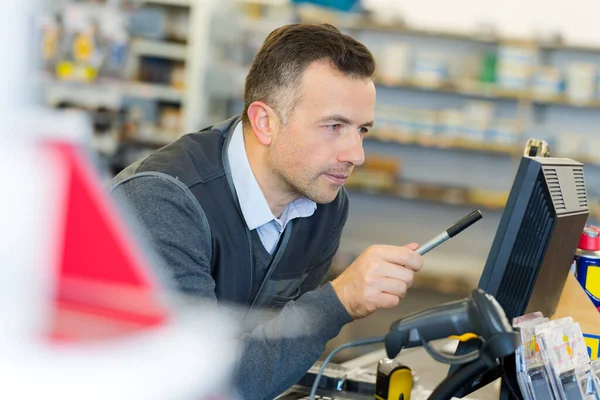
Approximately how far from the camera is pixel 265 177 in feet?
6.13

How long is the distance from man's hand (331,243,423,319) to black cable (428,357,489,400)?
0.26 m

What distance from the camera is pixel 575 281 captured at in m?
1.50

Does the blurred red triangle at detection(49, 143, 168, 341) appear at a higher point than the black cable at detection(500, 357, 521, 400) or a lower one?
higher

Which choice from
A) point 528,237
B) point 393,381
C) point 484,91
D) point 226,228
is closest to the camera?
point 528,237

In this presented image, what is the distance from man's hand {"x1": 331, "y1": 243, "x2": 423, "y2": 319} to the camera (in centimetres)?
136

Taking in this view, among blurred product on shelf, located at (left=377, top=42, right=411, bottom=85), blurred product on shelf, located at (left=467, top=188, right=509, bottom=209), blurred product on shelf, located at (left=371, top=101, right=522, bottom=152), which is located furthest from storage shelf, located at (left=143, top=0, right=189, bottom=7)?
blurred product on shelf, located at (left=467, top=188, right=509, bottom=209)

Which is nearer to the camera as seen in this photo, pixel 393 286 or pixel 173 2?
pixel 393 286

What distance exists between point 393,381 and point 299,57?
0.76 meters

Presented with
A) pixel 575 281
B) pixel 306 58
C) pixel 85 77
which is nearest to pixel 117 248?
pixel 575 281

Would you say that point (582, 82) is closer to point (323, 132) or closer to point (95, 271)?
point (323, 132)

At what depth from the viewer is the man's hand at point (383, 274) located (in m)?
1.36

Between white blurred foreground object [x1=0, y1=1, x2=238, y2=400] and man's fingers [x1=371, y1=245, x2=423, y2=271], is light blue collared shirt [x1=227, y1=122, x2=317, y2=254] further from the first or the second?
white blurred foreground object [x1=0, y1=1, x2=238, y2=400]

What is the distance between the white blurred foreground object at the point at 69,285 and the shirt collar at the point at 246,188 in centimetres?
138

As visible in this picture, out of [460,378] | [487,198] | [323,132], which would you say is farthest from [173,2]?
[460,378]
